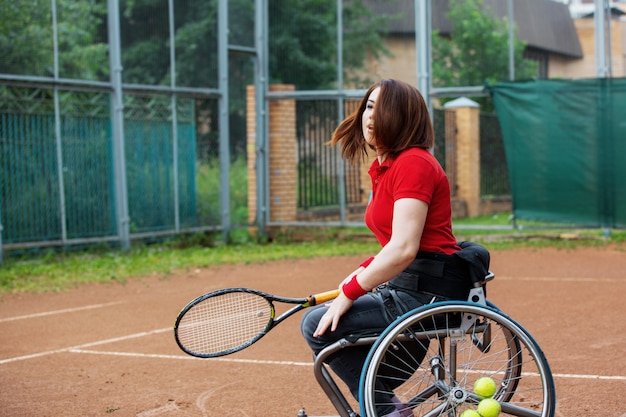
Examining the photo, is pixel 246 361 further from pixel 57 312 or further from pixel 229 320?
pixel 57 312

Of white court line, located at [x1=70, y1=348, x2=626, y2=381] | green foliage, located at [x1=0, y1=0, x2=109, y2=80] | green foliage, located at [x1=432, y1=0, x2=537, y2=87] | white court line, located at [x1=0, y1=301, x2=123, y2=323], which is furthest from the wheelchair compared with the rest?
green foliage, located at [x1=432, y1=0, x2=537, y2=87]

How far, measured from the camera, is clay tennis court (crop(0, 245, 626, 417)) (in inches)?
216

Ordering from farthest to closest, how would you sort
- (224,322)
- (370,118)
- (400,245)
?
1. (224,322)
2. (370,118)
3. (400,245)

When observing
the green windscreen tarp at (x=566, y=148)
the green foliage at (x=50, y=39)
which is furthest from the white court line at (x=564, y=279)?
the green foliage at (x=50, y=39)

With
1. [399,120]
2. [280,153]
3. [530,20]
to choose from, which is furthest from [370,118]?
[280,153]

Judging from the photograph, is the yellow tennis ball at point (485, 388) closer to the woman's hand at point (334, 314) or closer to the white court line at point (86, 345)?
the woman's hand at point (334, 314)

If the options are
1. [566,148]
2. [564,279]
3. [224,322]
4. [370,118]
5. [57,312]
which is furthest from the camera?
[566,148]

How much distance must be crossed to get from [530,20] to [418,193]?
12.1 metres

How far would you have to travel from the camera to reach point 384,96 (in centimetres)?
404

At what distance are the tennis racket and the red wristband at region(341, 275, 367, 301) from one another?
23 cm

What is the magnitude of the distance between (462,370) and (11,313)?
6.13 meters

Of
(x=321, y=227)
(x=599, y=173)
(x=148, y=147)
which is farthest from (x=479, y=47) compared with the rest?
(x=148, y=147)

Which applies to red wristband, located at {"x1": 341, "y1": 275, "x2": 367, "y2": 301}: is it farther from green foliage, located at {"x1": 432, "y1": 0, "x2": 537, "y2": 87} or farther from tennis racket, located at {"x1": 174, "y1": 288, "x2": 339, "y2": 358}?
green foliage, located at {"x1": 432, "y1": 0, "x2": 537, "y2": 87}

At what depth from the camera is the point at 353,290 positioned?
394 cm
